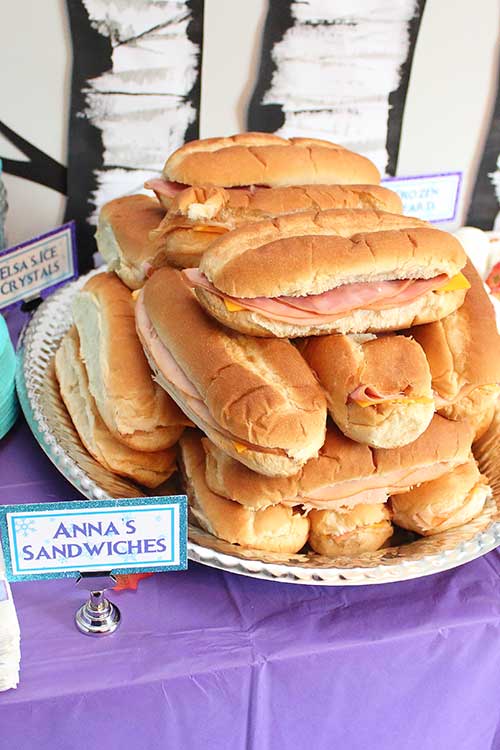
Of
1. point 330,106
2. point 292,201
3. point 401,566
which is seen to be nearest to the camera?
point 401,566

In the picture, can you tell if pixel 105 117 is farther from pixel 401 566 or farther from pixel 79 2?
pixel 401 566

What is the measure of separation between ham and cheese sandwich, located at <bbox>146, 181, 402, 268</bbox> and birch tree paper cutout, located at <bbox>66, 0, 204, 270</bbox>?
2.43 ft

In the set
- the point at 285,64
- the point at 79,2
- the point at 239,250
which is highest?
the point at 79,2

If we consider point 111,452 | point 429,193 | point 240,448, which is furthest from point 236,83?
point 240,448

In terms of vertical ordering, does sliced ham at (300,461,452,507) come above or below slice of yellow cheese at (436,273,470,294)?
below

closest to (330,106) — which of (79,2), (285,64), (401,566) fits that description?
(285,64)

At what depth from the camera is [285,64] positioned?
2.07 metres

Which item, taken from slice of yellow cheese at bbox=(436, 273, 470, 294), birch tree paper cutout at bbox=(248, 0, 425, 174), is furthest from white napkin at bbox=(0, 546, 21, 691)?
birch tree paper cutout at bbox=(248, 0, 425, 174)

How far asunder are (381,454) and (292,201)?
1.71ft

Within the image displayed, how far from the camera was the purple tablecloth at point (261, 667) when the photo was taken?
1002mm

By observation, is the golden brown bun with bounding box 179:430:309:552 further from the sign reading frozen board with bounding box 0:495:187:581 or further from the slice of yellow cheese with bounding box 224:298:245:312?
the slice of yellow cheese with bounding box 224:298:245:312

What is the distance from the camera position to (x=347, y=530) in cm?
117

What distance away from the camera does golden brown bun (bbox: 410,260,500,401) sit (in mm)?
1189

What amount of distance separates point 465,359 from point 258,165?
1.89 feet
